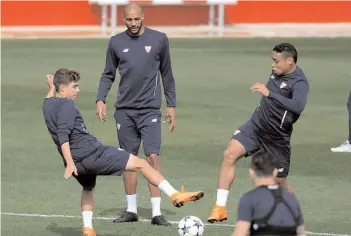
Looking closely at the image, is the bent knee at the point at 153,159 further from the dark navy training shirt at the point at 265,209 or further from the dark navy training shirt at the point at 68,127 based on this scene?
the dark navy training shirt at the point at 265,209

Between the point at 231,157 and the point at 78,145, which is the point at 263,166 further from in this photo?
the point at 231,157

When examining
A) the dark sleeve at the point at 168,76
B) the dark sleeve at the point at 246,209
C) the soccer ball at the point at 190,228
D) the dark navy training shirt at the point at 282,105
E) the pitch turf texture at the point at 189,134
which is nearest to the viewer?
the dark sleeve at the point at 246,209

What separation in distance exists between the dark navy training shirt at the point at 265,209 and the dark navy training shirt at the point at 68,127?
334cm

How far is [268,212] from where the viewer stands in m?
8.51

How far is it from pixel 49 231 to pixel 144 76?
84.5 inches

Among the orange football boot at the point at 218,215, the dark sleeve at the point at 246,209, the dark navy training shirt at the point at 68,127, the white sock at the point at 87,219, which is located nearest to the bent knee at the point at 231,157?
the orange football boot at the point at 218,215

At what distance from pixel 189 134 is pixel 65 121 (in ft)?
26.6

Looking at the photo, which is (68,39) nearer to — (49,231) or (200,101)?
(200,101)

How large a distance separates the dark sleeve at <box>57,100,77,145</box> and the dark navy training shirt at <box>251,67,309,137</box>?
2.21m

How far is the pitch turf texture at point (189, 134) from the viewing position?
→ 13.5 meters

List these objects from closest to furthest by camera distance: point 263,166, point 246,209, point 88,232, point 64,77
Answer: point 246,209 → point 263,166 → point 64,77 → point 88,232

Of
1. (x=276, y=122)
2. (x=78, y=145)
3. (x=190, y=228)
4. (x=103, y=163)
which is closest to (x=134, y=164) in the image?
(x=103, y=163)

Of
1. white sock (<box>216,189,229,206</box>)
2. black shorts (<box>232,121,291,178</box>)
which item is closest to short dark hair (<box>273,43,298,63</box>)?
black shorts (<box>232,121,291,178</box>)

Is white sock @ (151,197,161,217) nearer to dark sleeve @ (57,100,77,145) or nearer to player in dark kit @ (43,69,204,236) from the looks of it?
player in dark kit @ (43,69,204,236)
